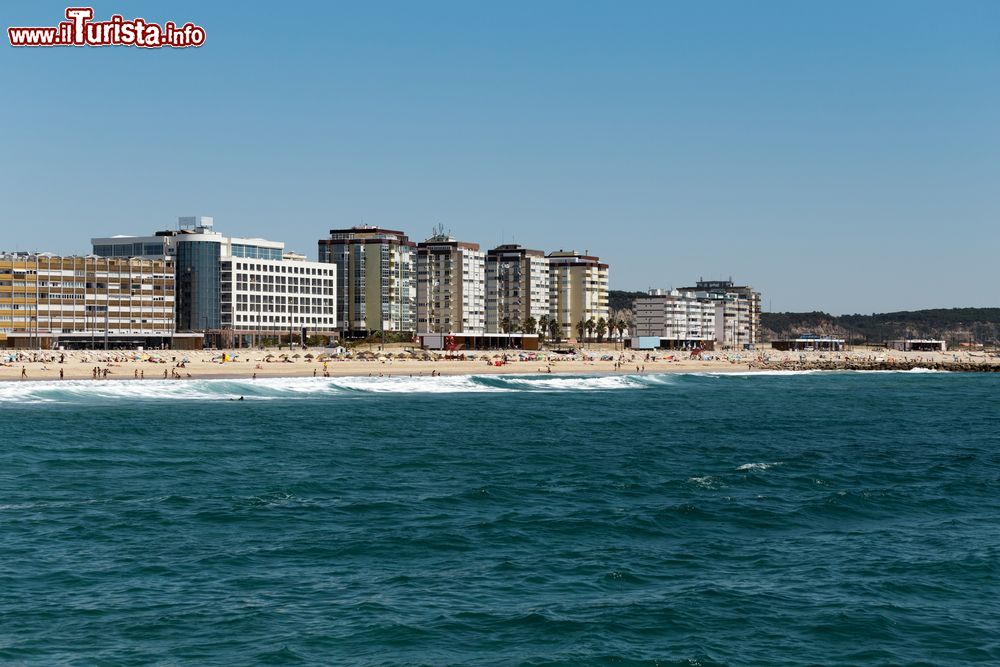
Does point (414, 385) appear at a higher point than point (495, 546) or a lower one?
higher

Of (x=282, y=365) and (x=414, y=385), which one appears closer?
(x=414, y=385)

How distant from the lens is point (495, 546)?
3462 centimetres

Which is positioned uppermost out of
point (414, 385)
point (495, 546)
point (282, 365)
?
point (282, 365)

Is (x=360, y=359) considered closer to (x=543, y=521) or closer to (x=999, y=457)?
(x=999, y=457)

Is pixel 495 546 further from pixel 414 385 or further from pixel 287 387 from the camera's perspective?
pixel 414 385

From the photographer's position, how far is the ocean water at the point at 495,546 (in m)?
25.2

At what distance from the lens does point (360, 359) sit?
566 feet

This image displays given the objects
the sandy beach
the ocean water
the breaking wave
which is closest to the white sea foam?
the breaking wave

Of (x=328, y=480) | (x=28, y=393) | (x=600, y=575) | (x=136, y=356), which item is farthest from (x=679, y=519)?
(x=136, y=356)

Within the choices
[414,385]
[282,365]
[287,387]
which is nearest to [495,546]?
[287,387]

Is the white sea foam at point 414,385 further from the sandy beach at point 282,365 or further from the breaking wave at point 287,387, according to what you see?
the sandy beach at point 282,365

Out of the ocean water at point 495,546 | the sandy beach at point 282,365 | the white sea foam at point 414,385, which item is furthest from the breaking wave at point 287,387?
the ocean water at point 495,546

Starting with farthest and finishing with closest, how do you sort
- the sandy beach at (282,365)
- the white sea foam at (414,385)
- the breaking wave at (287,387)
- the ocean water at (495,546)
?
the sandy beach at (282,365) < the white sea foam at (414,385) < the breaking wave at (287,387) < the ocean water at (495,546)

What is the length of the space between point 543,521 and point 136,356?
129482 mm
